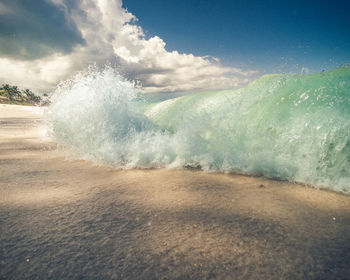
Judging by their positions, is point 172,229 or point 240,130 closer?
point 172,229

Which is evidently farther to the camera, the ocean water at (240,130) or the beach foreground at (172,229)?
the ocean water at (240,130)

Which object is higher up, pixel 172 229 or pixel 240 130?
pixel 240 130

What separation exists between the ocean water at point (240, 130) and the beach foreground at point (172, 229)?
0.31m

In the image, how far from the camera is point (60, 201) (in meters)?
1.61

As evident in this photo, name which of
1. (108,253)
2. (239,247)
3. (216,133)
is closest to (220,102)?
(216,133)

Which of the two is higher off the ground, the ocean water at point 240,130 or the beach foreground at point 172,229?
the ocean water at point 240,130

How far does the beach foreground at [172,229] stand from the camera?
0.93 m

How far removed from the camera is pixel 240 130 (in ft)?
9.46

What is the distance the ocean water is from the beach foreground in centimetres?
31

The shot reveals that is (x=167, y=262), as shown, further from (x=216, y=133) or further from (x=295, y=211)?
(x=216, y=133)

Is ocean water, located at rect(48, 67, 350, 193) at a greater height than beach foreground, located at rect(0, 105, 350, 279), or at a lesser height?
greater

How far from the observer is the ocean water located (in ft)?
6.91

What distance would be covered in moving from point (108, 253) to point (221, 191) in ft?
3.60

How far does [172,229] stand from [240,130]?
2.02 meters
